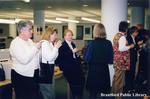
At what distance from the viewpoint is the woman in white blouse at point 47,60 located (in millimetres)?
3750

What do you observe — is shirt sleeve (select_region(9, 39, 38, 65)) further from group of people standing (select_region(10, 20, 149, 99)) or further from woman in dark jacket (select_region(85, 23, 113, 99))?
woman in dark jacket (select_region(85, 23, 113, 99))

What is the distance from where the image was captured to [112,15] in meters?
6.54

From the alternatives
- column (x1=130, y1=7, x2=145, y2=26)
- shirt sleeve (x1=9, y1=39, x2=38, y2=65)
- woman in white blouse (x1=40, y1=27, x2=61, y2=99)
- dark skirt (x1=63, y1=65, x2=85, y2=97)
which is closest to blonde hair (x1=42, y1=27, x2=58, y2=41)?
woman in white blouse (x1=40, y1=27, x2=61, y2=99)

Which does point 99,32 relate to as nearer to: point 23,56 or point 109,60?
point 109,60

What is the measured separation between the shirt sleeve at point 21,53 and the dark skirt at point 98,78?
1149 mm

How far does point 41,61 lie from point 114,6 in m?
3.29

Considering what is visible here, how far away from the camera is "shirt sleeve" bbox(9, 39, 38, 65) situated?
3152 millimetres

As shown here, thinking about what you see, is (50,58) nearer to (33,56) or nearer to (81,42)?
(33,56)

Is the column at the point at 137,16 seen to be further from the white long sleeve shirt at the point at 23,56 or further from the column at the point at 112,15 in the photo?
the white long sleeve shirt at the point at 23,56

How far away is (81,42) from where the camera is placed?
980 centimetres

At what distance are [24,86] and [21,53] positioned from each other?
0.38m

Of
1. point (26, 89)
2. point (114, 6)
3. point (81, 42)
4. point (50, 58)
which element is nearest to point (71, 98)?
point (50, 58)

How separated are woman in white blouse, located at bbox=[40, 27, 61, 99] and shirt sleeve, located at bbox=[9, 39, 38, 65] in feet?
1.76

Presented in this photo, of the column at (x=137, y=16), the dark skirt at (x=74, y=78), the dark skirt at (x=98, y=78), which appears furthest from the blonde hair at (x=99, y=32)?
the column at (x=137, y=16)
